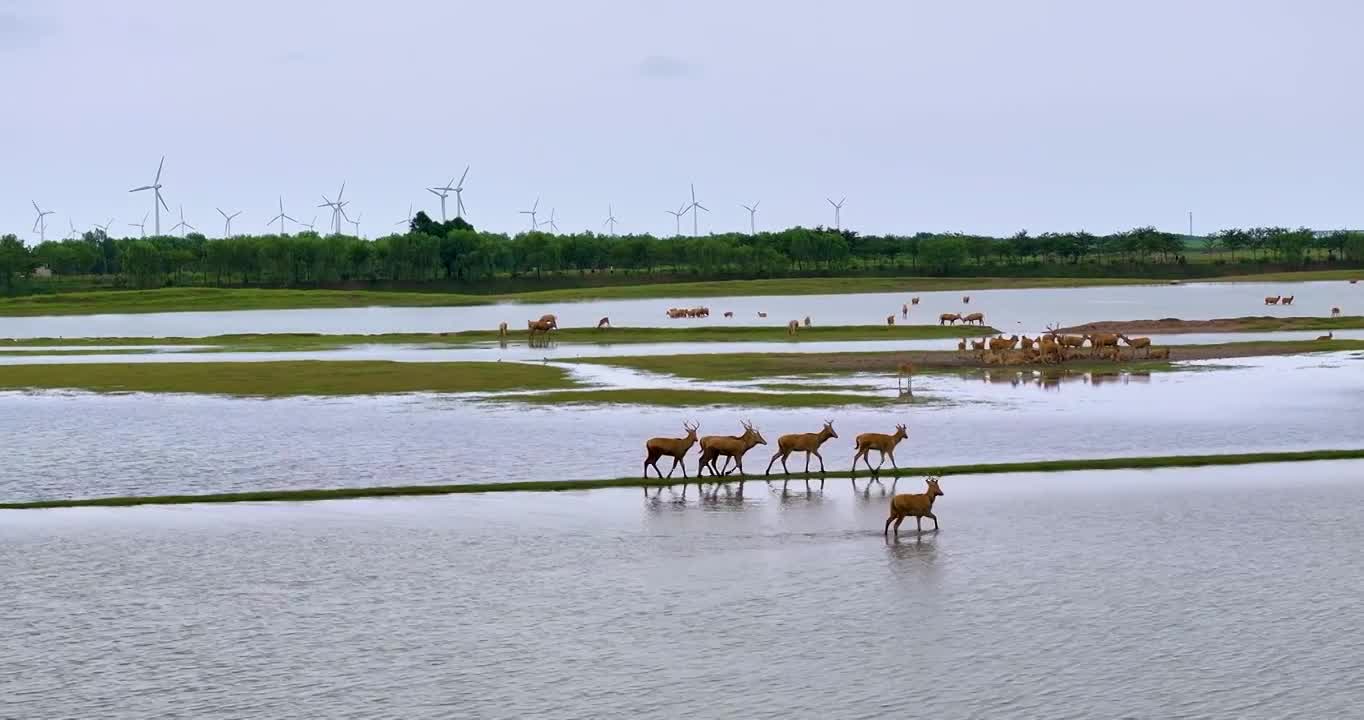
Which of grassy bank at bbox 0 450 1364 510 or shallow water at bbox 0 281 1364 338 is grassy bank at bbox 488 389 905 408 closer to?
grassy bank at bbox 0 450 1364 510

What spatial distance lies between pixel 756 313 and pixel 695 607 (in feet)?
354

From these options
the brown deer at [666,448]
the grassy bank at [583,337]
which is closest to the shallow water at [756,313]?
the grassy bank at [583,337]

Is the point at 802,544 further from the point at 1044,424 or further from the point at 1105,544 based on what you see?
the point at 1044,424

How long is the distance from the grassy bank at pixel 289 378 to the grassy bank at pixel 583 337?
14958 millimetres

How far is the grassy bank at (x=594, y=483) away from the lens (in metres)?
33.3

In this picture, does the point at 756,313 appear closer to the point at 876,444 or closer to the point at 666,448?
the point at 876,444

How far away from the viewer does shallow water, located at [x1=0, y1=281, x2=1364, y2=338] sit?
368ft

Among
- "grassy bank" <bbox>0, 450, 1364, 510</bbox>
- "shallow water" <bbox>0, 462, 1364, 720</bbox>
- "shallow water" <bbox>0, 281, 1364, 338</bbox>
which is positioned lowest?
"shallow water" <bbox>0, 462, 1364, 720</bbox>

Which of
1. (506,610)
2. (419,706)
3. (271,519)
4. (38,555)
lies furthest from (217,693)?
Result: (271,519)

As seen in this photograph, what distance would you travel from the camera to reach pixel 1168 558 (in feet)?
86.7

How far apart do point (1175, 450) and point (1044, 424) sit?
20.4 ft

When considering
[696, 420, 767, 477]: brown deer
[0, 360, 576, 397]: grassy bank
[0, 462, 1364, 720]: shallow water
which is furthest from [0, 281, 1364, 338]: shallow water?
[0, 462, 1364, 720]: shallow water

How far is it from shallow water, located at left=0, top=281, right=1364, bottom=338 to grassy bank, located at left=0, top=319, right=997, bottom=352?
842 cm

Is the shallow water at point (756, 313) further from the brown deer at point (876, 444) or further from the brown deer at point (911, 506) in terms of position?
the brown deer at point (911, 506)
